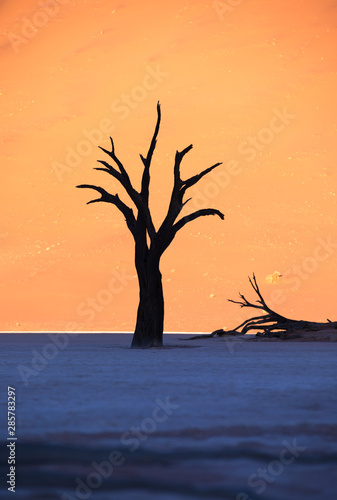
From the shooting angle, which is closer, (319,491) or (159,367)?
(319,491)

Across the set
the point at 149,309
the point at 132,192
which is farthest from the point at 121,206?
the point at 149,309

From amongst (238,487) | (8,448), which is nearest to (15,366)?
(8,448)

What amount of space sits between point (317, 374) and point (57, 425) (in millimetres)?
6046

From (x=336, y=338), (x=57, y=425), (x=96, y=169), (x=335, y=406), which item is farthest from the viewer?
(x=336, y=338)

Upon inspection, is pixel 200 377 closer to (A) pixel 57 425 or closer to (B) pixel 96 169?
(A) pixel 57 425

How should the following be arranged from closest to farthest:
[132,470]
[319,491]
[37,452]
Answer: [319,491] → [132,470] → [37,452]

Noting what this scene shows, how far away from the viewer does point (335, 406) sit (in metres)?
7.64

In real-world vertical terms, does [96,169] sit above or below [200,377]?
above
